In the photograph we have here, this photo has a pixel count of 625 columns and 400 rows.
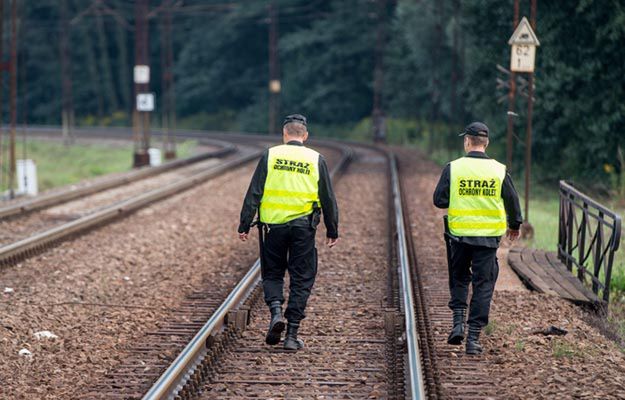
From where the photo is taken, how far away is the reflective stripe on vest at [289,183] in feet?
27.6

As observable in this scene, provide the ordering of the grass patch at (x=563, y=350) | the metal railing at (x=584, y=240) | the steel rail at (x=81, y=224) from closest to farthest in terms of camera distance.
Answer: the grass patch at (x=563, y=350) → the metal railing at (x=584, y=240) → the steel rail at (x=81, y=224)

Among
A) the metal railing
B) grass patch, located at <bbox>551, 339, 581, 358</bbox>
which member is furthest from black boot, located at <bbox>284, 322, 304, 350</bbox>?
the metal railing

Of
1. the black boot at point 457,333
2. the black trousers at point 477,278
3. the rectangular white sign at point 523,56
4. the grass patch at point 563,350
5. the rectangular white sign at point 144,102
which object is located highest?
the rectangular white sign at point 523,56

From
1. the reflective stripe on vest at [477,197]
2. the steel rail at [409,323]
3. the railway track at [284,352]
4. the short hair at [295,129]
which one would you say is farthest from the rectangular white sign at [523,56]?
the short hair at [295,129]

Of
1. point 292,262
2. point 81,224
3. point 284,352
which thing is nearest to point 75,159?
point 81,224

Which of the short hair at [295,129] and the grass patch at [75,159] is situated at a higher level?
the short hair at [295,129]

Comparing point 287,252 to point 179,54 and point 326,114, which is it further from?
point 179,54

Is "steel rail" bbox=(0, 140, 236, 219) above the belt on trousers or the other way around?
the other way around

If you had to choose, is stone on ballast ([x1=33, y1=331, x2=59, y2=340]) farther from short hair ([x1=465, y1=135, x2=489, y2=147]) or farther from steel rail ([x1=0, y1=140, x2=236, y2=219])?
steel rail ([x1=0, y1=140, x2=236, y2=219])

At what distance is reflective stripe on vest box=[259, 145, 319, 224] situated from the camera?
27.6 feet

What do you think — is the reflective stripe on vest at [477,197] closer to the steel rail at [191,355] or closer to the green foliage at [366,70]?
the steel rail at [191,355]

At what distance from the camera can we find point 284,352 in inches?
331

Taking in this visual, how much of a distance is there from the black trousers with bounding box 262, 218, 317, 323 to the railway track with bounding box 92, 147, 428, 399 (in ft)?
1.38

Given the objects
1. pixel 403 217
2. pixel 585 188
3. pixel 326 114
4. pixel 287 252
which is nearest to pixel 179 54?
pixel 326 114
